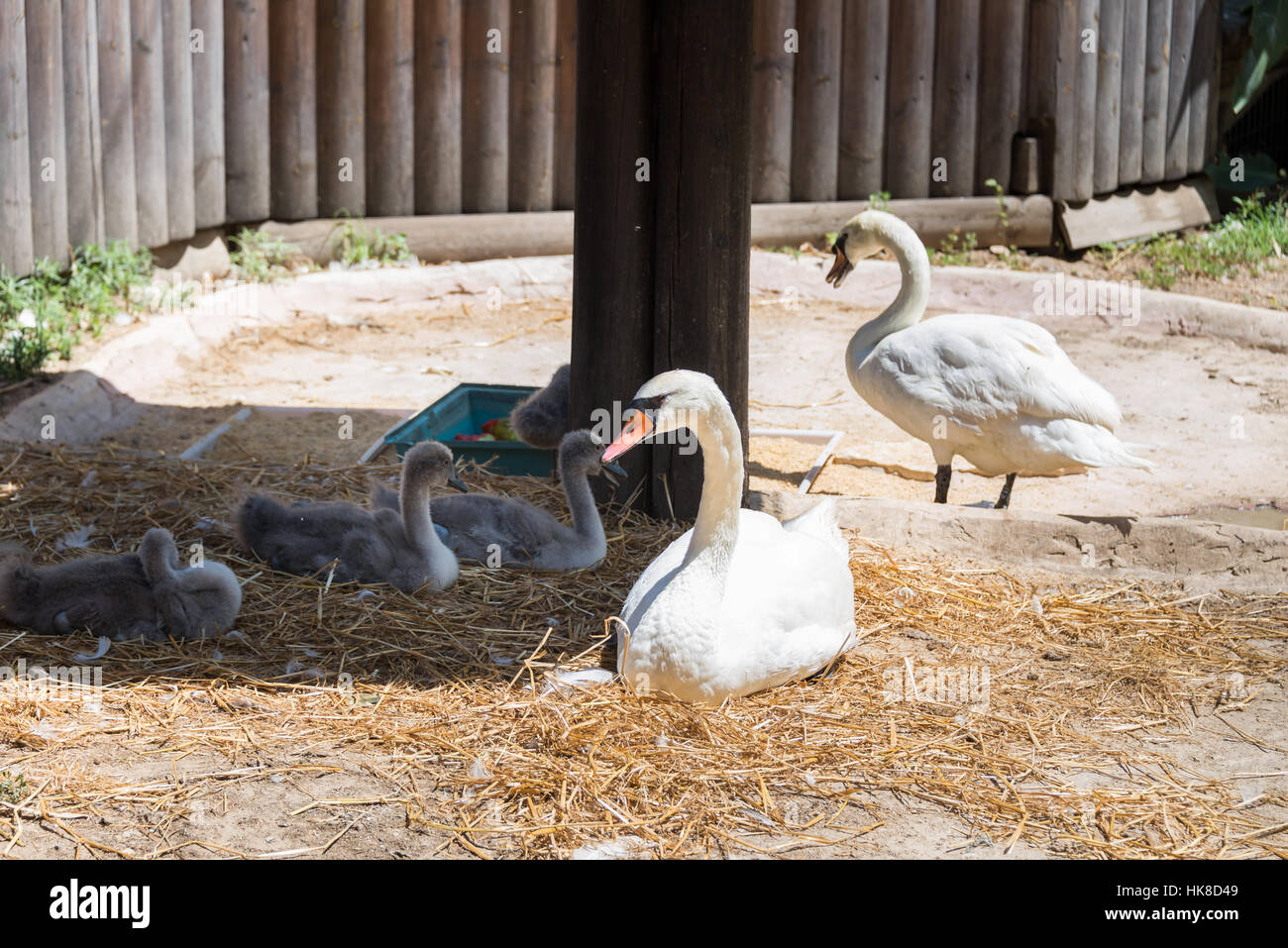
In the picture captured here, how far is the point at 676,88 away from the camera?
5492 mm

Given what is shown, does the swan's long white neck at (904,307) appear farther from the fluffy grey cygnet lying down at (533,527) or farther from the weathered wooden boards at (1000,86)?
the weathered wooden boards at (1000,86)

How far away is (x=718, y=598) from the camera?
411 cm

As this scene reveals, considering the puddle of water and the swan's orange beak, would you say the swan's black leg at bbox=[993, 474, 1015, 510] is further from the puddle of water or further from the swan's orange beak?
the swan's orange beak

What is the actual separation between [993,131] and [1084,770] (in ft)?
28.4

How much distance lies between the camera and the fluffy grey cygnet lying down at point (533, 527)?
529 cm

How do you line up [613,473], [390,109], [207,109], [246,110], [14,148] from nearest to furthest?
1. [613,473]
2. [14,148]
3. [207,109]
4. [246,110]
5. [390,109]

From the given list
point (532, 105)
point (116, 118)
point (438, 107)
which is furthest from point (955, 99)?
point (116, 118)

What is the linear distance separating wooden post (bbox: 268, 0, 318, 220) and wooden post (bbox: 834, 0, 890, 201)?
3532mm

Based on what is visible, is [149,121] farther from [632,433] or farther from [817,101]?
[632,433]

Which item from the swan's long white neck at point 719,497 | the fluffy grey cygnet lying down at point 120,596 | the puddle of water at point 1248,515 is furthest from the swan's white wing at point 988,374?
the fluffy grey cygnet lying down at point 120,596

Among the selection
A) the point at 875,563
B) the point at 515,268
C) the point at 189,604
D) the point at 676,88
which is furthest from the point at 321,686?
the point at 515,268

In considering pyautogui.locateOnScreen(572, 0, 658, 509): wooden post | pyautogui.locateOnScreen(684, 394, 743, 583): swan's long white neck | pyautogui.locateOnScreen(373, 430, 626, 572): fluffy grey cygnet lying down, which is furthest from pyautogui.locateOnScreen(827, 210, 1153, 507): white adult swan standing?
pyautogui.locateOnScreen(684, 394, 743, 583): swan's long white neck

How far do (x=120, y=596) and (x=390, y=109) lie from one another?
6.71 meters

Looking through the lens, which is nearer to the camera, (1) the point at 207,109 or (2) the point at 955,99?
(1) the point at 207,109
